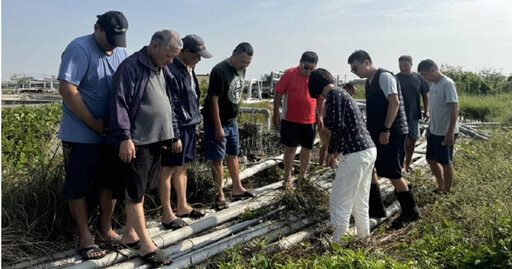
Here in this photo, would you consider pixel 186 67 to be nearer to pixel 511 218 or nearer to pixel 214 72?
pixel 214 72

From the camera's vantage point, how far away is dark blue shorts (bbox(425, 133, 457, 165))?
5.63 metres

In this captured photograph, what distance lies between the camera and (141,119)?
137 inches

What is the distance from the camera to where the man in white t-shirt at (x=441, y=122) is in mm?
5605

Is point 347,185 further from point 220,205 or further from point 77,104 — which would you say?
point 77,104

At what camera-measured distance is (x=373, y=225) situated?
475cm

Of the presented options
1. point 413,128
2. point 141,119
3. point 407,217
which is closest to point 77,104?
point 141,119

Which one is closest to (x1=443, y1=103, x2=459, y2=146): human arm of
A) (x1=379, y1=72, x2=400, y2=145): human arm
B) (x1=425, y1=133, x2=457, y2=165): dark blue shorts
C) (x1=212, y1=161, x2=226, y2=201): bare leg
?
(x1=425, y1=133, x2=457, y2=165): dark blue shorts

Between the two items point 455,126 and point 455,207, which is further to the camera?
point 455,126

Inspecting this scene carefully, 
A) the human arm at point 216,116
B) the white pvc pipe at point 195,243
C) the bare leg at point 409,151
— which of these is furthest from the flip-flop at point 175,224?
the bare leg at point 409,151

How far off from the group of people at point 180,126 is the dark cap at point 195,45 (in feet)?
0.04

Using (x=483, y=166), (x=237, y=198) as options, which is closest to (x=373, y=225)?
(x=237, y=198)

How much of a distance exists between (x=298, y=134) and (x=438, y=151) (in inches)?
72.0

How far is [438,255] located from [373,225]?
1.24 meters

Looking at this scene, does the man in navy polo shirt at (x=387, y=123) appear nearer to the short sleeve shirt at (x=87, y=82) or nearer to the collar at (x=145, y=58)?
the collar at (x=145, y=58)
